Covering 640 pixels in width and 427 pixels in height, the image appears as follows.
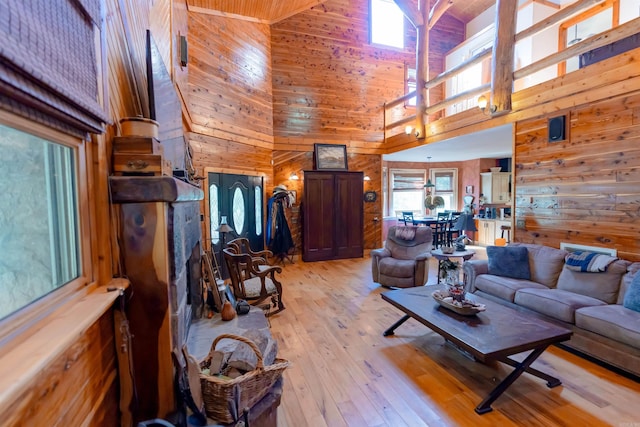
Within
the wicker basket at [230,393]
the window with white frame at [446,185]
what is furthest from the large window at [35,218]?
the window with white frame at [446,185]

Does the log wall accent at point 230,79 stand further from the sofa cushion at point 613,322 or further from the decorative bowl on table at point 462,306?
the sofa cushion at point 613,322

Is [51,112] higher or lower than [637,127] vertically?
lower

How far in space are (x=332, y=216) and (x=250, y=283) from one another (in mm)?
3116

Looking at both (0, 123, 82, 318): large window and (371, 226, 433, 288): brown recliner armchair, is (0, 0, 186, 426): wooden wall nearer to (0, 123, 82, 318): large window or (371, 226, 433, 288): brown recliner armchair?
(0, 123, 82, 318): large window

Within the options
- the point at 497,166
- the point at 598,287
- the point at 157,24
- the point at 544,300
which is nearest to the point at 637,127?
the point at 598,287

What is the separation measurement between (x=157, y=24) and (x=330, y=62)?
490cm

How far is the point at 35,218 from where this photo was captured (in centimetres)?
90

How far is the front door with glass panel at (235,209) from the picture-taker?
484 centimetres

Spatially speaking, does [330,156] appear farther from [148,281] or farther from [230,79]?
[148,281]

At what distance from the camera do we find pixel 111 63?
135 cm

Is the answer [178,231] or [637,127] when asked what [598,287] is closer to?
[637,127]

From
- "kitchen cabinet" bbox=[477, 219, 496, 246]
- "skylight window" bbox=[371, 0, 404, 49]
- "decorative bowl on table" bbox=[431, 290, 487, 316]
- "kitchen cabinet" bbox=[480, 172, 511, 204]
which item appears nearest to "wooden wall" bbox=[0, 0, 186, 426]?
"decorative bowl on table" bbox=[431, 290, 487, 316]

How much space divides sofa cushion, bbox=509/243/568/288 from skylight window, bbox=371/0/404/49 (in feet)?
19.8

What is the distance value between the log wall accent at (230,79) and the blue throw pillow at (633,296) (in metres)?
5.28
